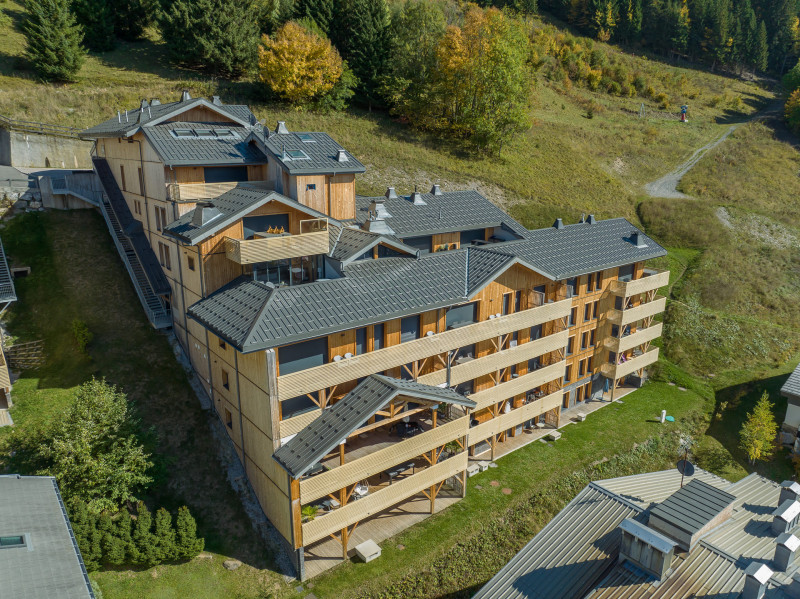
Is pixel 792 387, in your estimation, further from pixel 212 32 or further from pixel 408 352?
pixel 212 32

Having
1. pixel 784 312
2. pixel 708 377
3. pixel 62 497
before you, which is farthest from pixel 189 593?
pixel 784 312

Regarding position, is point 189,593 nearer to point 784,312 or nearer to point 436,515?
point 436,515

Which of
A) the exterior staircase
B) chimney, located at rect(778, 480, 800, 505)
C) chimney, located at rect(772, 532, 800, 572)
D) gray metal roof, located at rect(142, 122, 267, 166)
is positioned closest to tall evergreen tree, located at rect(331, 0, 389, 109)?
the exterior staircase

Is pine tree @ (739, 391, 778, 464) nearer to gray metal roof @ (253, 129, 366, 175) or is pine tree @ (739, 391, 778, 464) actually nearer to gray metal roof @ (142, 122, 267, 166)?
gray metal roof @ (253, 129, 366, 175)

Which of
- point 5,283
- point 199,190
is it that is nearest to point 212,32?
point 199,190

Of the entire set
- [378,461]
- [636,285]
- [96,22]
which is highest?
[96,22]

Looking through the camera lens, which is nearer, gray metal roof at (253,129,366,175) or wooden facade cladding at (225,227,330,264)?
wooden facade cladding at (225,227,330,264)

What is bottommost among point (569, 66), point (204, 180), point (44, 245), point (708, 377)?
point (708, 377)
